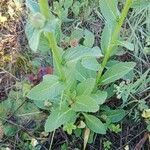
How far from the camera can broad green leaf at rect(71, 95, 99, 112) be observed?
1.54 metres

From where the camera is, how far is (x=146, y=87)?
5.81 ft

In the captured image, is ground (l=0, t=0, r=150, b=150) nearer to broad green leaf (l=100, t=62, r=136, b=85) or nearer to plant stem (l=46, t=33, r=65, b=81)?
broad green leaf (l=100, t=62, r=136, b=85)

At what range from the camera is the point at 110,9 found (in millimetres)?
1403

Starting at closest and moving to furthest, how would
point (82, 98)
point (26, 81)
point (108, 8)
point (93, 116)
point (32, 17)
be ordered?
point (32, 17), point (108, 8), point (82, 98), point (93, 116), point (26, 81)

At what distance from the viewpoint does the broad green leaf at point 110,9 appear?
139cm

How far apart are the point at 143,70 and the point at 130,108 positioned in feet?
0.65

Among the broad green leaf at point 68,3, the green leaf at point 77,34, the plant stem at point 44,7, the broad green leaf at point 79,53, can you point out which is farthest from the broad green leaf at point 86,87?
the broad green leaf at point 68,3

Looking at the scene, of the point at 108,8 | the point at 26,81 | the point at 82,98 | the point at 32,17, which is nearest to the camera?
the point at 32,17

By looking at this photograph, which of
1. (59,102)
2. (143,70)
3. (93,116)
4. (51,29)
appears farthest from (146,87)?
(51,29)

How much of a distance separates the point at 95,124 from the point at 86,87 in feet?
0.67

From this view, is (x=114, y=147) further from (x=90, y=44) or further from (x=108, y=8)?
(x=108, y=8)

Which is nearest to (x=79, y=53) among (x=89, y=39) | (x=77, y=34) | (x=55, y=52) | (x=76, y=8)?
(x=55, y=52)

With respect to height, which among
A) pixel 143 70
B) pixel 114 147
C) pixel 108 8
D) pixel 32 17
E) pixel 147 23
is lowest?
pixel 114 147

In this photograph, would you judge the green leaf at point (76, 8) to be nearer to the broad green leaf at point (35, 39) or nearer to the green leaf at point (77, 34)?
the green leaf at point (77, 34)
